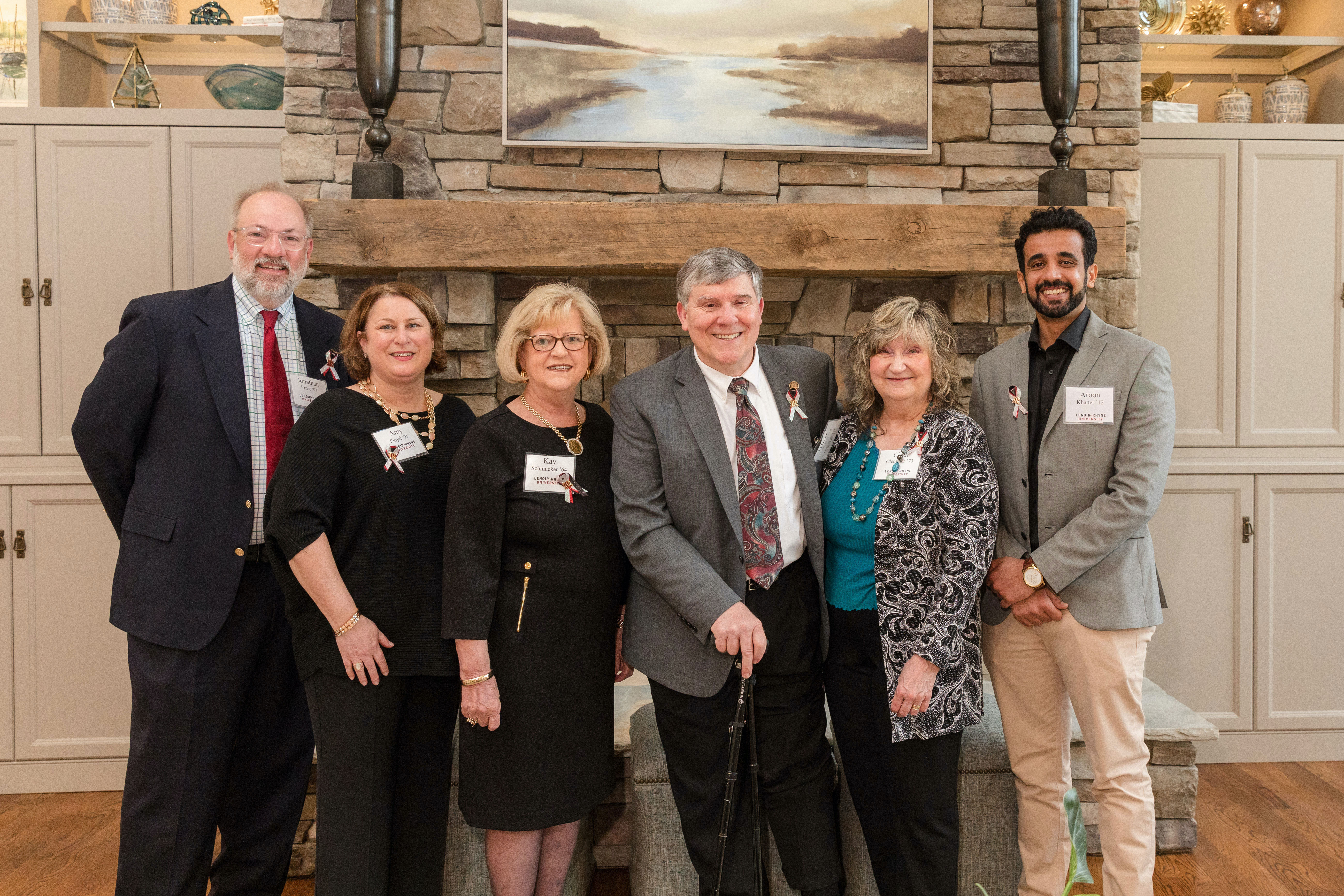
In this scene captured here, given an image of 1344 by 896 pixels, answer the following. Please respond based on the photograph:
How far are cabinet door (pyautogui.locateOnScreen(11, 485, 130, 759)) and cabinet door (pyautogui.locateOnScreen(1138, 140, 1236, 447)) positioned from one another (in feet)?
12.5

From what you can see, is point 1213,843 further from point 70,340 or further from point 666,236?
point 70,340

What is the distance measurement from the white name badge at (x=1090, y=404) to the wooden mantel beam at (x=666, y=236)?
2.59ft

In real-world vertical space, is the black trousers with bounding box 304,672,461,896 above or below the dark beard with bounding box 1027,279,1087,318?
below

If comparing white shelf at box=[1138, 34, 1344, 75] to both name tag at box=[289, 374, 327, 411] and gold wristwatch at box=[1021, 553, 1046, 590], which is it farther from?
name tag at box=[289, 374, 327, 411]

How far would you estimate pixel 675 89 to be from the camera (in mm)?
2713

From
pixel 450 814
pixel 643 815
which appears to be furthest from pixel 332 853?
pixel 643 815

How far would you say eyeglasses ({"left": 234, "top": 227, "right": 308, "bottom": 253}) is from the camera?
6.63 feet

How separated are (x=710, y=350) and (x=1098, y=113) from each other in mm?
1920

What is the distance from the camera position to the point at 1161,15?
124 inches

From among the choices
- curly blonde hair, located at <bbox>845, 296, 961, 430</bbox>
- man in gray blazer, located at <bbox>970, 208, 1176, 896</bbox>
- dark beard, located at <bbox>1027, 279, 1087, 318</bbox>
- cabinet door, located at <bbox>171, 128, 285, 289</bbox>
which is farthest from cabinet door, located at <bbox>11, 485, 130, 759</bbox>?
dark beard, located at <bbox>1027, 279, 1087, 318</bbox>

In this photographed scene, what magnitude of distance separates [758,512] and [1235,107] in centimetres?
275

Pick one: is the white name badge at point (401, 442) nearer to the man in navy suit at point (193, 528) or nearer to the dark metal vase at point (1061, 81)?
the man in navy suit at point (193, 528)

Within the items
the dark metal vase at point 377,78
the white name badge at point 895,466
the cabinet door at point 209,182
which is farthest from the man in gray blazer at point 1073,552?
the cabinet door at point 209,182

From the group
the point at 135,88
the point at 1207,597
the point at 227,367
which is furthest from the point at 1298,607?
the point at 135,88
